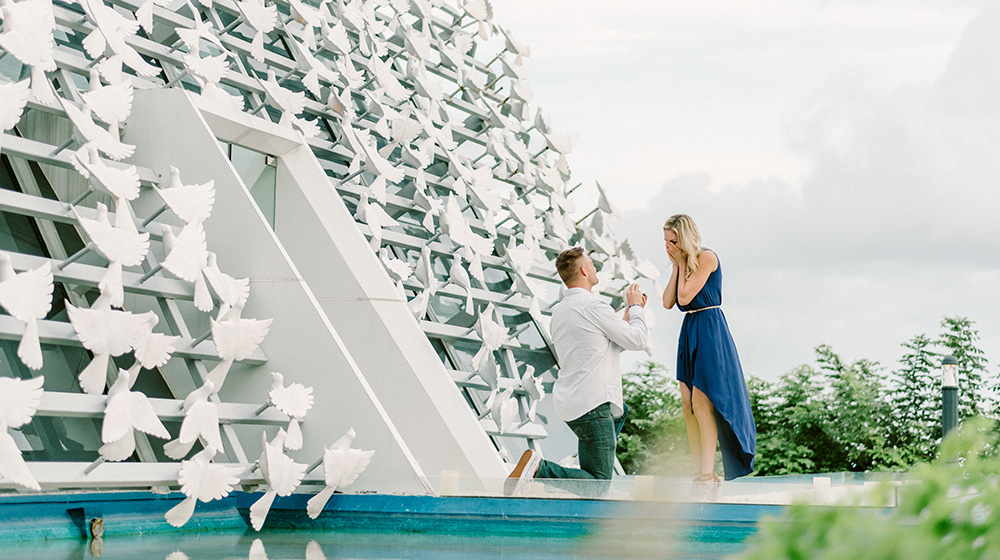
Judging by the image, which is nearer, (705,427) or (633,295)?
(705,427)

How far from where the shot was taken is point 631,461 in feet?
31.5

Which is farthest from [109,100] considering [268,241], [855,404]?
[855,404]

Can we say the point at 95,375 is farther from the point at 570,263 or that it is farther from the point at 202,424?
the point at 570,263

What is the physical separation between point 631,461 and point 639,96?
4.25 metres

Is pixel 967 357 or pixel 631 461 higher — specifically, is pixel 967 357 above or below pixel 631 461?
above

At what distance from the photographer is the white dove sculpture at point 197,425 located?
12.3 ft

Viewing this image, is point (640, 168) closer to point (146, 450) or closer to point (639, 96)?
point (639, 96)

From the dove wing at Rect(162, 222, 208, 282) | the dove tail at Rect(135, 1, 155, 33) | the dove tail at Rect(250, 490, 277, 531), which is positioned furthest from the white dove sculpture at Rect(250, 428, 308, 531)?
the dove tail at Rect(135, 1, 155, 33)

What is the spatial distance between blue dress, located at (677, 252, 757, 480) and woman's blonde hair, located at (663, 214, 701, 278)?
4.6 inches

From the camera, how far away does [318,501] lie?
4.21 metres

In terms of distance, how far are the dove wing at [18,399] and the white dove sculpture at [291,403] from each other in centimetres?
106

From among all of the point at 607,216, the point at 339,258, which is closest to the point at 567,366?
the point at 339,258

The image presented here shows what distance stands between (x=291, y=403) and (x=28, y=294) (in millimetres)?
1178

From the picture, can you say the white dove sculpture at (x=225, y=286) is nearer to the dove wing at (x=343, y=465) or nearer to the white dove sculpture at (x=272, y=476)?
the white dove sculpture at (x=272, y=476)
